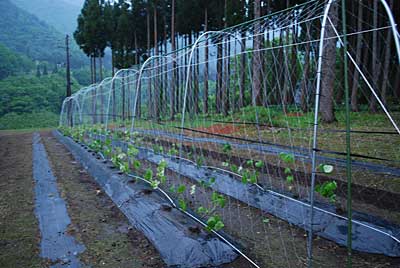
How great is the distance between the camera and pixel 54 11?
110 metres

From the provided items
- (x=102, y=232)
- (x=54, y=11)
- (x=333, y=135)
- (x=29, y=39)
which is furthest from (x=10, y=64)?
(x=54, y=11)

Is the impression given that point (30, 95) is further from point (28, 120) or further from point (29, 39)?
point (29, 39)

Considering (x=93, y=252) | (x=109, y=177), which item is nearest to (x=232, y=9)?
(x=109, y=177)

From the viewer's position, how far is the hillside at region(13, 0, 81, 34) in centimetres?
9719

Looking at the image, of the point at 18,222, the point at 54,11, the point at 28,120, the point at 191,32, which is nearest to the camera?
the point at 18,222

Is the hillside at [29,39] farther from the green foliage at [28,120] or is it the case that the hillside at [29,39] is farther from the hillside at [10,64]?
the green foliage at [28,120]

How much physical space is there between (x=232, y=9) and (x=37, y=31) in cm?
5452

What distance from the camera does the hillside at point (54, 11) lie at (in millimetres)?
97188

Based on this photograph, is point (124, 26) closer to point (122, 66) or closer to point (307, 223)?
point (122, 66)

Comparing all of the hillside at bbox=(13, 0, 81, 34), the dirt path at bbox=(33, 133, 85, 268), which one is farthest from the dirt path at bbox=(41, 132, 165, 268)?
the hillside at bbox=(13, 0, 81, 34)

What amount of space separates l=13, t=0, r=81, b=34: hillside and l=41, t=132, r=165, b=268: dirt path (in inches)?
3883

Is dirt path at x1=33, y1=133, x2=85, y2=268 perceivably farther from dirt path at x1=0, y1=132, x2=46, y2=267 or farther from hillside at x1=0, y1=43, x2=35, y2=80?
hillside at x1=0, y1=43, x2=35, y2=80

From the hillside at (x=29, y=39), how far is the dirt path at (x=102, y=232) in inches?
1881

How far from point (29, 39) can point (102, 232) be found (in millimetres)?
60303
